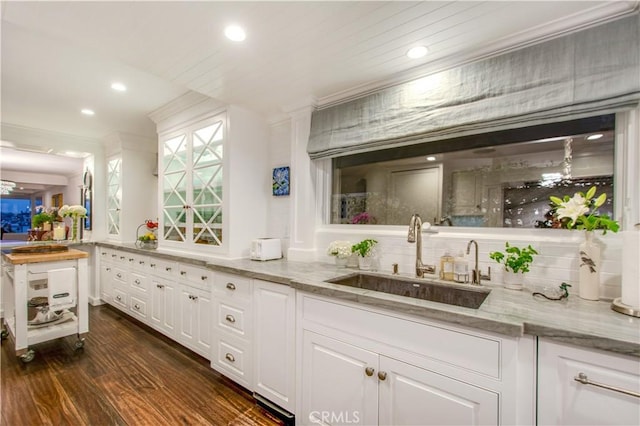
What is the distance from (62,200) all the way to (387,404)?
866 centimetres

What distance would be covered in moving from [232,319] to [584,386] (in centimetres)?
193

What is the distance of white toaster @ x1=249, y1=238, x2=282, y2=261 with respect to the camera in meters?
2.43

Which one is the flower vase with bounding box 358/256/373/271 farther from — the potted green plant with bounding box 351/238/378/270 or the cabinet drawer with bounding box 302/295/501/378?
the cabinet drawer with bounding box 302/295/501/378

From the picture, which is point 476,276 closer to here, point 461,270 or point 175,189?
point 461,270

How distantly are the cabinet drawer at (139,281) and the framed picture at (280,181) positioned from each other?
1871mm

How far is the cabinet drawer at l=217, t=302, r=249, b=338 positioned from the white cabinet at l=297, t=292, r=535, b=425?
0.55 meters

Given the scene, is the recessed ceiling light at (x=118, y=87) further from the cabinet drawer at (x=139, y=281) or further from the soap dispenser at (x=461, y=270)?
the soap dispenser at (x=461, y=270)

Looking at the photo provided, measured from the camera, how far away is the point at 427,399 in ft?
4.02

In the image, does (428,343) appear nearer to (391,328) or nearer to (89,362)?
(391,328)

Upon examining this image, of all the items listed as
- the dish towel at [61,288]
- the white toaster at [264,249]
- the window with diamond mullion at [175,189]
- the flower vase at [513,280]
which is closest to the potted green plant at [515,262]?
the flower vase at [513,280]

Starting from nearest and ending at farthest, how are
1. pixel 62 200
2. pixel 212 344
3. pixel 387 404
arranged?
1. pixel 387 404
2. pixel 212 344
3. pixel 62 200

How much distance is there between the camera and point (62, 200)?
22.4 ft

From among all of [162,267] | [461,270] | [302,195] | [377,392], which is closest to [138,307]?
[162,267]

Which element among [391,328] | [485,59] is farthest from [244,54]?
[391,328]
